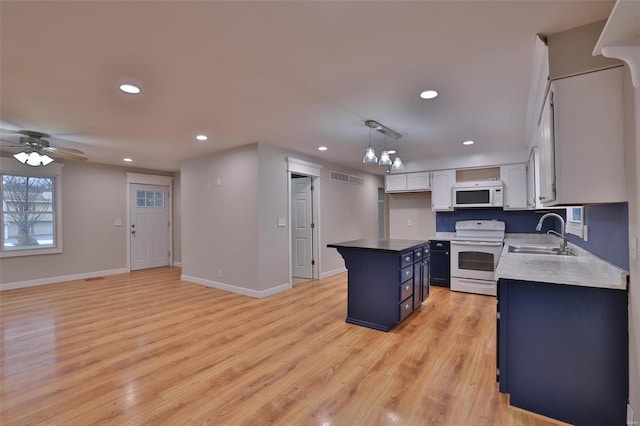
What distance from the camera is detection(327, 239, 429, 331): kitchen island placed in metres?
3.22

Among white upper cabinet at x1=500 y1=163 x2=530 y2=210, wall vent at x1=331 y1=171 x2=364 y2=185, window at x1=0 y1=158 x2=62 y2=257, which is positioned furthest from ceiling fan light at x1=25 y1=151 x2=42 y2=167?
white upper cabinet at x1=500 y1=163 x2=530 y2=210

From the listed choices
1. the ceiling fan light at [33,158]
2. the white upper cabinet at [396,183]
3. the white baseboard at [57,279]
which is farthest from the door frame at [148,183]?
the white upper cabinet at [396,183]

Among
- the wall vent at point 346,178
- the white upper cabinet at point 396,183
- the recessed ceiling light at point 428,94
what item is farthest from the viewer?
→ the wall vent at point 346,178

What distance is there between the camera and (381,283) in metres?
3.30

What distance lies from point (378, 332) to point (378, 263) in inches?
28.8

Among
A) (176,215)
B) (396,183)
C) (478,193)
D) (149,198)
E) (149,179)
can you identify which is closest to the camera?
(478,193)

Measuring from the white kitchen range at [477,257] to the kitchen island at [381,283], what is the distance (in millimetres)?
1501

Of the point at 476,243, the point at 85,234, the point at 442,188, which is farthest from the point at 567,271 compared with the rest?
the point at 85,234

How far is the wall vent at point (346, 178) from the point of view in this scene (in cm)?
623

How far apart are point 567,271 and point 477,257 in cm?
289

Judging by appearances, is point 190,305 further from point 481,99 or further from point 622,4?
point 622,4

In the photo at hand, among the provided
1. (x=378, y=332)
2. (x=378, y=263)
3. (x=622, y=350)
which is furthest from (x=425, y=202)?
(x=622, y=350)

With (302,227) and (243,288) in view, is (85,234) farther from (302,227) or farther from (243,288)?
(302,227)

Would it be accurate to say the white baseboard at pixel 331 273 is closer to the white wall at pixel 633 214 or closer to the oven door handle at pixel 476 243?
the oven door handle at pixel 476 243
